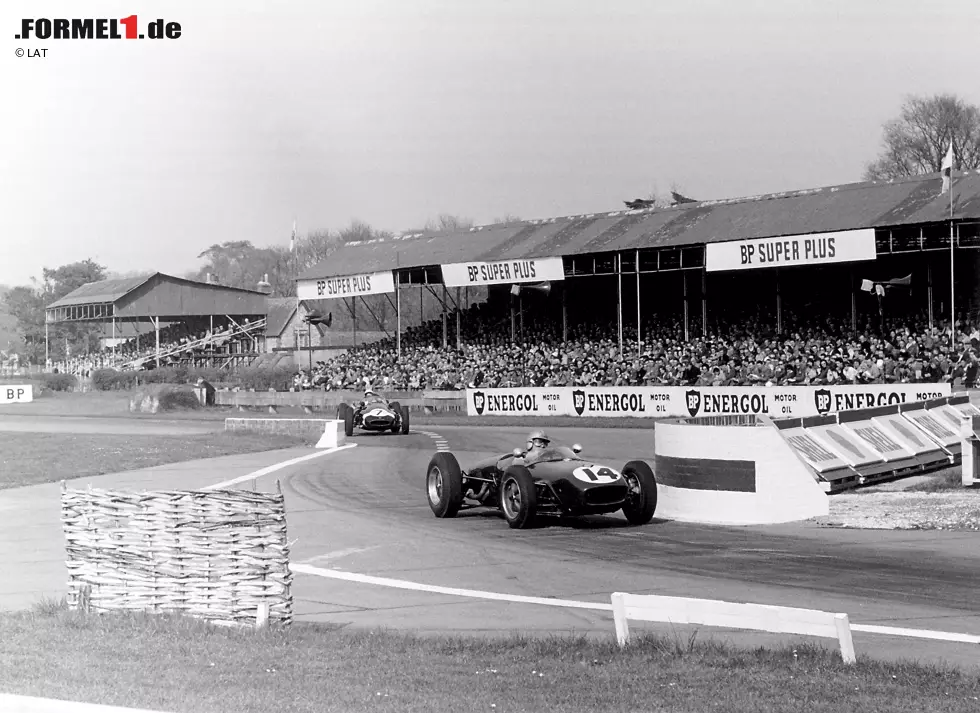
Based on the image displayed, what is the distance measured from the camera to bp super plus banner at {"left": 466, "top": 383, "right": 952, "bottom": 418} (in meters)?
35.4

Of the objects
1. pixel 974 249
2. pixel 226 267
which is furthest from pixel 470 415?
pixel 226 267

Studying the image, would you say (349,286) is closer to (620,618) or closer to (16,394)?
(16,394)

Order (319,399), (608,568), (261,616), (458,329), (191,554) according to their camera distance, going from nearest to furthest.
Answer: (261,616), (191,554), (608,568), (319,399), (458,329)

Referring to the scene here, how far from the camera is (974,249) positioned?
42688mm

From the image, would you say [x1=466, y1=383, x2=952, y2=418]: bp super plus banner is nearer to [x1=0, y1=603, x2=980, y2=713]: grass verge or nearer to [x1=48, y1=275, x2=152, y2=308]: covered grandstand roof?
[x1=0, y1=603, x2=980, y2=713]: grass verge

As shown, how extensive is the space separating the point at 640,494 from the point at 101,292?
196 feet

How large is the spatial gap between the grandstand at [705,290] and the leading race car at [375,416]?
412 inches

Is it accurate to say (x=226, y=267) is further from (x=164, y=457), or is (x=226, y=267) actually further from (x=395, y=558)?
(x=395, y=558)

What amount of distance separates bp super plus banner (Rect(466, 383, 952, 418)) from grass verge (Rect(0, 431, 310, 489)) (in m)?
11.6

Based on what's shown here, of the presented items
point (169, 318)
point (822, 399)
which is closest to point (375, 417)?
point (822, 399)

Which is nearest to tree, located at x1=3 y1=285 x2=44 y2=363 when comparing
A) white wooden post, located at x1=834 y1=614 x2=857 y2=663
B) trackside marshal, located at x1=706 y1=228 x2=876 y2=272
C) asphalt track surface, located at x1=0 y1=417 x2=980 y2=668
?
trackside marshal, located at x1=706 y1=228 x2=876 y2=272

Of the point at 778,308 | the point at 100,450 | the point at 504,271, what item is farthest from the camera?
the point at 504,271

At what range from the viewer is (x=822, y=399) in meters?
36.9

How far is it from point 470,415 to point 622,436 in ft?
45.9
